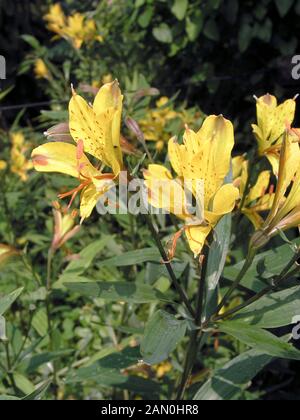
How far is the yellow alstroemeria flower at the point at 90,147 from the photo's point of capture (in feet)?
2.40

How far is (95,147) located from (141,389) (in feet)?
2.05

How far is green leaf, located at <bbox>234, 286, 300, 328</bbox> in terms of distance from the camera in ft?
2.72

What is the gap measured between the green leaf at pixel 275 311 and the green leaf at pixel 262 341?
0.12 ft

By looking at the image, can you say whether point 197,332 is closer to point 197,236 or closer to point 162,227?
point 197,236

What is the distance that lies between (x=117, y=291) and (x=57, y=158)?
0.24 metres

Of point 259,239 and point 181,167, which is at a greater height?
point 181,167

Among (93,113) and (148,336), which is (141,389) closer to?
(148,336)

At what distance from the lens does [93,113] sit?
2.49 ft

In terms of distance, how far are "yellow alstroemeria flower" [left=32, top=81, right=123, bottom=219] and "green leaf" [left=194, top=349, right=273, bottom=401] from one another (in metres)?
0.44

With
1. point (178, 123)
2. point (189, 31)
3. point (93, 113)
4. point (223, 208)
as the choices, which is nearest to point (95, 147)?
point (93, 113)

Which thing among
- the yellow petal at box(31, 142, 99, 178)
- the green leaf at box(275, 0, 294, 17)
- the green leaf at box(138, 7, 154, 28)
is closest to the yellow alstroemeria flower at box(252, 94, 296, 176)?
the yellow petal at box(31, 142, 99, 178)

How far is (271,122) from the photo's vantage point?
925 mm

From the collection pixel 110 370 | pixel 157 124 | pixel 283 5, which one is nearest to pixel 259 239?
pixel 110 370

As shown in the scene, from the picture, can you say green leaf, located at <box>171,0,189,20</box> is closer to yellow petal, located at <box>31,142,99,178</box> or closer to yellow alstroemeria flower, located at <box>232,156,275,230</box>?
yellow alstroemeria flower, located at <box>232,156,275,230</box>
